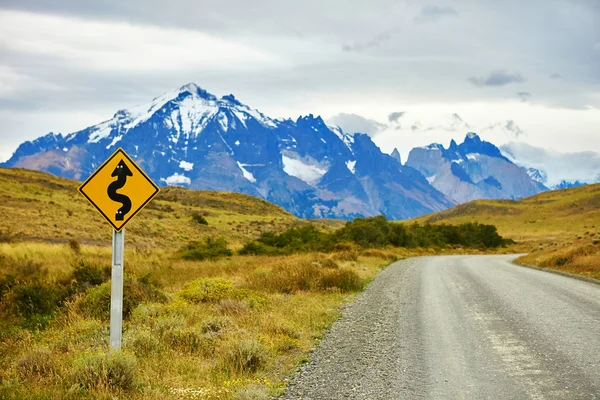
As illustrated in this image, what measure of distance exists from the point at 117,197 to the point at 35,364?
255 centimetres

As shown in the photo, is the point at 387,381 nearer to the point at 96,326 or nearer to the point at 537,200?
the point at 96,326

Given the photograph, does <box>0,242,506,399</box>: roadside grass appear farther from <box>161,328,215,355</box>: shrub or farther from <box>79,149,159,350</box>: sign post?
<box>79,149,159,350</box>: sign post

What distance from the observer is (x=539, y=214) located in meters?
131

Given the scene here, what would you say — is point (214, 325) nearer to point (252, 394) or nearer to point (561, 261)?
point (252, 394)

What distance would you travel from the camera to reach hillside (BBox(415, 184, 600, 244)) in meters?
106

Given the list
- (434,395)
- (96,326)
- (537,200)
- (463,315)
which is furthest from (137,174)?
(537,200)

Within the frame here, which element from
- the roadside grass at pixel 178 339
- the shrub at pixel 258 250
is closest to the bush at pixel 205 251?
the shrub at pixel 258 250

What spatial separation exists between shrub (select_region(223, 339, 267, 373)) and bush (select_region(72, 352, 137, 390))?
1567 millimetres

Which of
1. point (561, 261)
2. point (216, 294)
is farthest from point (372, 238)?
point (216, 294)

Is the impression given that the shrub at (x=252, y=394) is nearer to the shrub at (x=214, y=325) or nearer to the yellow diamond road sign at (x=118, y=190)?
the yellow diamond road sign at (x=118, y=190)

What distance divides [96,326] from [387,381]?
235 inches

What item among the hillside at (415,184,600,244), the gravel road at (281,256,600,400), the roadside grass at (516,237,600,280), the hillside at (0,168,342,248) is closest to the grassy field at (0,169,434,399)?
the gravel road at (281,256,600,400)

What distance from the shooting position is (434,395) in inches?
270

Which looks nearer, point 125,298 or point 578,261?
point 125,298
